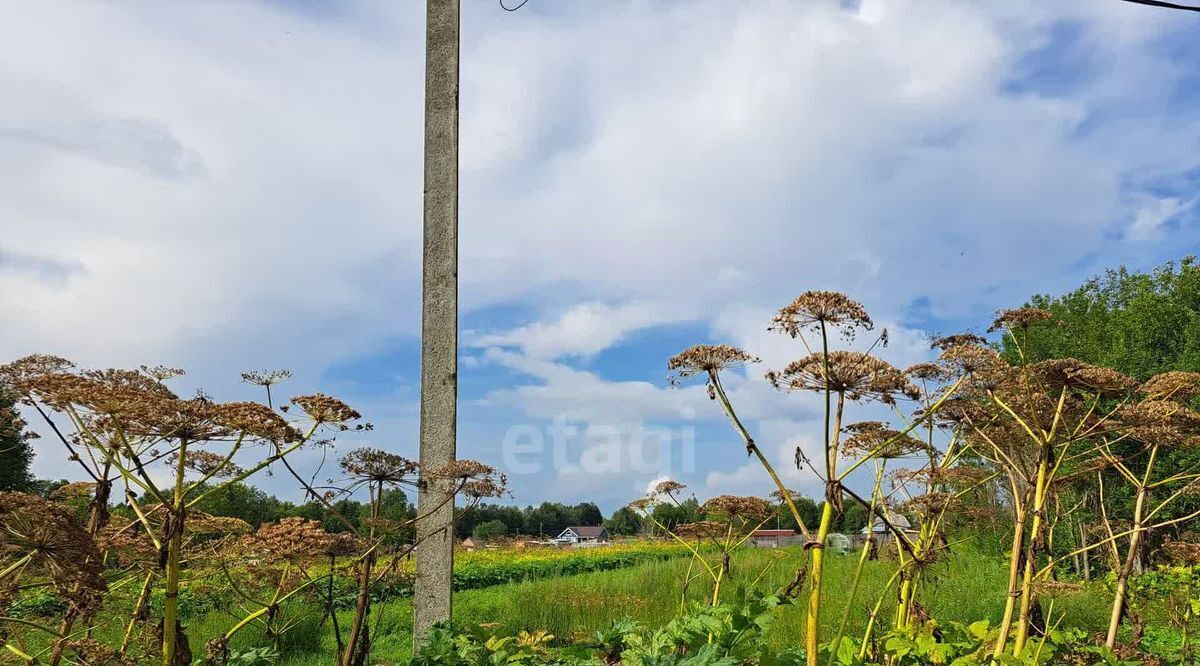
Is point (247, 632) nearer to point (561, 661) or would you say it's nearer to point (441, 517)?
point (441, 517)

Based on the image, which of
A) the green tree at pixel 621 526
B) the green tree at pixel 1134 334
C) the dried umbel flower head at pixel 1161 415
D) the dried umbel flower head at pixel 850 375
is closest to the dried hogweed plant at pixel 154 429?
the dried umbel flower head at pixel 850 375

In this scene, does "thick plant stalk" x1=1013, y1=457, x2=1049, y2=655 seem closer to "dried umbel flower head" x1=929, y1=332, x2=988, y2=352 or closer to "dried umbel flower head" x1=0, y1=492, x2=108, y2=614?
"dried umbel flower head" x1=929, y1=332, x2=988, y2=352

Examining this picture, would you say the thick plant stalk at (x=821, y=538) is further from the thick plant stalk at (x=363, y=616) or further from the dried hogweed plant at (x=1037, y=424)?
the thick plant stalk at (x=363, y=616)

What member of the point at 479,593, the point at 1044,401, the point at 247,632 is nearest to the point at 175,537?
the point at 1044,401

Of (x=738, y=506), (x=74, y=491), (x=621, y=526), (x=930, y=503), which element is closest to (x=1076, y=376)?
(x=930, y=503)

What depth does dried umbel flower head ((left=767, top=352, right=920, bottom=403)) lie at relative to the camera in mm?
2689

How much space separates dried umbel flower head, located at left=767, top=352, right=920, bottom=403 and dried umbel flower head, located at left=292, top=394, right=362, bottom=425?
181cm

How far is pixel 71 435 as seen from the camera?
310cm

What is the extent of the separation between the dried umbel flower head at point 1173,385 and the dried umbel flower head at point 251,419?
12.5ft

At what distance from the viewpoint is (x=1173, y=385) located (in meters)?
3.95

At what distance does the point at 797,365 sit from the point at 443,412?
235 centimetres

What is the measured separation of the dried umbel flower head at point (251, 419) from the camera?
287 centimetres

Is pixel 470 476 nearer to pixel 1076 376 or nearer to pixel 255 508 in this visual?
pixel 1076 376

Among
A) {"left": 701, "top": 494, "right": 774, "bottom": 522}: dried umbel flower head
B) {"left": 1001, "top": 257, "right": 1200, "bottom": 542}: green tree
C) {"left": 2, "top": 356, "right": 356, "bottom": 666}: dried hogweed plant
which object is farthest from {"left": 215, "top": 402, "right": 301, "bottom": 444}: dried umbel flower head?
{"left": 1001, "top": 257, "right": 1200, "bottom": 542}: green tree
